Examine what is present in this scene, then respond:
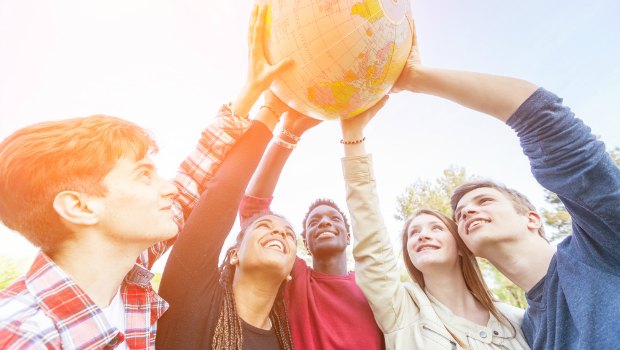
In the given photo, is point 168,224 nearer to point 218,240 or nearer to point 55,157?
point 218,240

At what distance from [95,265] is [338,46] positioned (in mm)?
1851

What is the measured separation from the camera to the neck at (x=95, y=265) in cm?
172

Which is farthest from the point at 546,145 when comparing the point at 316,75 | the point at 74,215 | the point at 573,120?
the point at 74,215

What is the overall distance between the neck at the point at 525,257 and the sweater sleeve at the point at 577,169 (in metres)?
0.55

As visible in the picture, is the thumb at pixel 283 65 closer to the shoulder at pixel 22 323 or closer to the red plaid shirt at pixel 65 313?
the red plaid shirt at pixel 65 313

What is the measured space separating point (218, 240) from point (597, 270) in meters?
2.21

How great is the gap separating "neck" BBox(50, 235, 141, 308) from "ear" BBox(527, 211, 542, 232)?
9.71 ft

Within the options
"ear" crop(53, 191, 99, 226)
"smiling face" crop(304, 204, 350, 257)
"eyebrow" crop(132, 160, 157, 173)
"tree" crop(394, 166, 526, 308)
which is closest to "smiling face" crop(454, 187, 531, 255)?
"smiling face" crop(304, 204, 350, 257)

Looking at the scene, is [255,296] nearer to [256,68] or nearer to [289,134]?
[289,134]

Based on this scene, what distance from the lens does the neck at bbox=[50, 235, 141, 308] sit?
5.64 feet

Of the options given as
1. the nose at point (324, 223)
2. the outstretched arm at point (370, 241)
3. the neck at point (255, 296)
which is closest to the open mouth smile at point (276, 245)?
the neck at point (255, 296)

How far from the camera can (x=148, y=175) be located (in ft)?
6.66

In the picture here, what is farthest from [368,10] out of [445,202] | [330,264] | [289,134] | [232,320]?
[445,202]

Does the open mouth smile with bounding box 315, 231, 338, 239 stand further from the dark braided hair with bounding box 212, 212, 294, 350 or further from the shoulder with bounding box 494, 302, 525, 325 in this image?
the shoulder with bounding box 494, 302, 525, 325
